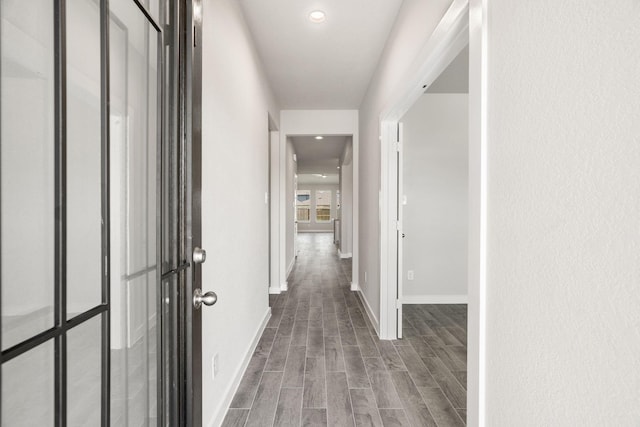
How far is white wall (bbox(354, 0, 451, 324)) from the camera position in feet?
6.30

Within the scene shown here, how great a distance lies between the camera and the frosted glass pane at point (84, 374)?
1.97 feet

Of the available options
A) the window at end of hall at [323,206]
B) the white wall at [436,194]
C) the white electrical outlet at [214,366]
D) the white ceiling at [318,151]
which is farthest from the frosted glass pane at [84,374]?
the window at end of hall at [323,206]

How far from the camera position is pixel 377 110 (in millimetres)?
3312

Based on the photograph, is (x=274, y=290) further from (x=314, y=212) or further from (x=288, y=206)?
(x=314, y=212)

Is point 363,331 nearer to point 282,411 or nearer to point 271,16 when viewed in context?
point 282,411

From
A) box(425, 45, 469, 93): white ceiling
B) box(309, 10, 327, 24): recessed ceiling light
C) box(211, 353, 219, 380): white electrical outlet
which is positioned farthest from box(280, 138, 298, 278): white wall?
box(211, 353, 219, 380): white electrical outlet

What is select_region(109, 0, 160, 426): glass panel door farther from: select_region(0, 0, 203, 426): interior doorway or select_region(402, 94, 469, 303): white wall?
select_region(402, 94, 469, 303): white wall

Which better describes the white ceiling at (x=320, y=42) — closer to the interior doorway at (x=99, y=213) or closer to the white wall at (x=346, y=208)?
the interior doorway at (x=99, y=213)

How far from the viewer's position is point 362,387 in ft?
7.19

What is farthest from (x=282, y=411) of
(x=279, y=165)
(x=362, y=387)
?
(x=279, y=165)

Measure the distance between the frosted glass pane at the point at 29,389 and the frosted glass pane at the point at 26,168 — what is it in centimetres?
4

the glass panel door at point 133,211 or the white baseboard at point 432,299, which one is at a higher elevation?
the glass panel door at point 133,211
